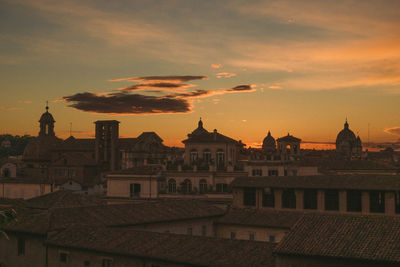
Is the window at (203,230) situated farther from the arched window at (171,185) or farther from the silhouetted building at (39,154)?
the silhouetted building at (39,154)

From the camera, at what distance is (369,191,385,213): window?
45.2m

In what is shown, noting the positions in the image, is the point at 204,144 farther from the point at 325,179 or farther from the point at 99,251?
the point at 99,251

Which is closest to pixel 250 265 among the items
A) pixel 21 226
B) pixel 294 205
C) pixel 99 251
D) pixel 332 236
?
pixel 332 236

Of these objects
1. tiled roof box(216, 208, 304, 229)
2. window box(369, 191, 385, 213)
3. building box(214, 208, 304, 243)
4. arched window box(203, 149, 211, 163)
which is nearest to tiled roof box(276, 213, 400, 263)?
building box(214, 208, 304, 243)

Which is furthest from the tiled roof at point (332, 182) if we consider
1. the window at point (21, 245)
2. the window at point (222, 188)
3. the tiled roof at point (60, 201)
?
the window at point (21, 245)

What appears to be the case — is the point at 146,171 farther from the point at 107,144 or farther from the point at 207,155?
the point at 107,144

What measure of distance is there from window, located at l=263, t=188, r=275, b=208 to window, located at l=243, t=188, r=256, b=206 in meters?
1.10

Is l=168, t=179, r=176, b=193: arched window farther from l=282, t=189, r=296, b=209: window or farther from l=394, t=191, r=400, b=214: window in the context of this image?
l=394, t=191, r=400, b=214: window

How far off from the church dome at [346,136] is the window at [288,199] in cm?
14642

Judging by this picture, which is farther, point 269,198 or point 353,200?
point 269,198

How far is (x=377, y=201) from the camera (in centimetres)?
4544

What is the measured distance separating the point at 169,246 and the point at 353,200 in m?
22.8

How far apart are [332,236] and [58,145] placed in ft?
325

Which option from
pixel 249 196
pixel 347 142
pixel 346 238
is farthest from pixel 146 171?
pixel 347 142
